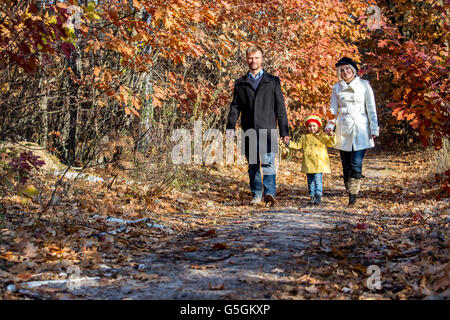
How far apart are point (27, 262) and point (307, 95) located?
8.32 metres

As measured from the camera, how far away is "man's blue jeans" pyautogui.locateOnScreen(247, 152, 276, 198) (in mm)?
6441

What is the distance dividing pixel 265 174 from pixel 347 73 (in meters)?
1.88

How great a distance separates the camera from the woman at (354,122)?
6.40m

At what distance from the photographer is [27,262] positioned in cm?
325

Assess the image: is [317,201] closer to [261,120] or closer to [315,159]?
[315,159]

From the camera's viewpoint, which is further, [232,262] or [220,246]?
[220,246]

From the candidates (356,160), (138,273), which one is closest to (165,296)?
(138,273)

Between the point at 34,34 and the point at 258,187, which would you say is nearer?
the point at 34,34

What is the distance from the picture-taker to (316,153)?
22.5 feet

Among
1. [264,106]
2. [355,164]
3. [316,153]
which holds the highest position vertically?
[264,106]

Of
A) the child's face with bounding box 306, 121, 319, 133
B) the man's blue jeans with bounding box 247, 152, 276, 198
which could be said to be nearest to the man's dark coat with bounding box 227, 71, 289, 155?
the man's blue jeans with bounding box 247, 152, 276, 198

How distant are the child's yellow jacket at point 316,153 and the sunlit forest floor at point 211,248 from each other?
2.35 feet

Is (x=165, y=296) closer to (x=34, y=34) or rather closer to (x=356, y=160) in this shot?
(x=34, y=34)

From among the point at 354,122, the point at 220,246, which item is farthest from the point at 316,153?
the point at 220,246
